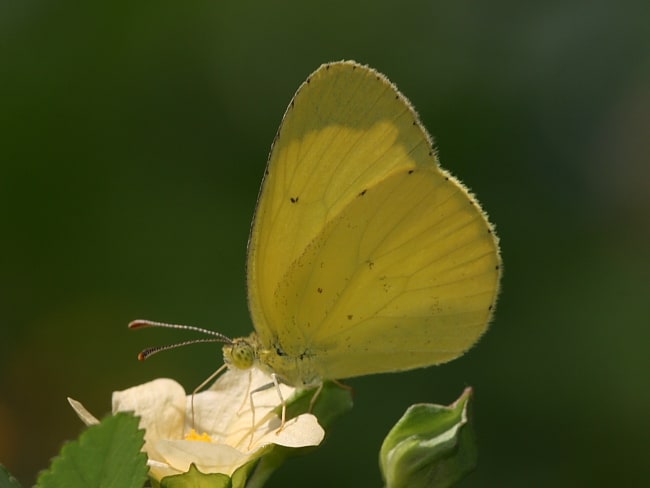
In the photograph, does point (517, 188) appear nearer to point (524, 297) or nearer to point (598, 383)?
point (524, 297)

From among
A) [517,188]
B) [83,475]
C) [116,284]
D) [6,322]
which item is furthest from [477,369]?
[83,475]

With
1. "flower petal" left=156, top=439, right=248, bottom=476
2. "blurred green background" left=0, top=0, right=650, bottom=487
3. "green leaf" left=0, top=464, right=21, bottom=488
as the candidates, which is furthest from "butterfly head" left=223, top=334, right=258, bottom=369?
"blurred green background" left=0, top=0, right=650, bottom=487

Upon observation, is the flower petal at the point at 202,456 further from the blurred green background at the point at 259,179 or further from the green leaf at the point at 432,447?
the blurred green background at the point at 259,179

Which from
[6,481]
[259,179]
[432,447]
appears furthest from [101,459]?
[259,179]

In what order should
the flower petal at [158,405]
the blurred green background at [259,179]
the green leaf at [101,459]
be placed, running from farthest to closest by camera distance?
the blurred green background at [259,179], the flower petal at [158,405], the green leaf at [101,459]

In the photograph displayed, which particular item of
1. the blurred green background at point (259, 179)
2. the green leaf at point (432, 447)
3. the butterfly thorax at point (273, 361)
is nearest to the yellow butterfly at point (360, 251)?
the butterfly thorax at point (273, 361)

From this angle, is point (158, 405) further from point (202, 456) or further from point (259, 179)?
point (259, 179)

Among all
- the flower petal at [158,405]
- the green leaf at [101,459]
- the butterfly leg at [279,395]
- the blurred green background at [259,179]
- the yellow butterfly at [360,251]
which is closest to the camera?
the green leaf at [101,459]

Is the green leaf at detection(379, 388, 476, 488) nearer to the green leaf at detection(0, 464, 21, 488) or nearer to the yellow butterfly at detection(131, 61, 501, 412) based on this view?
the yellow butterfly at detection(131, 61, 501, 412)
